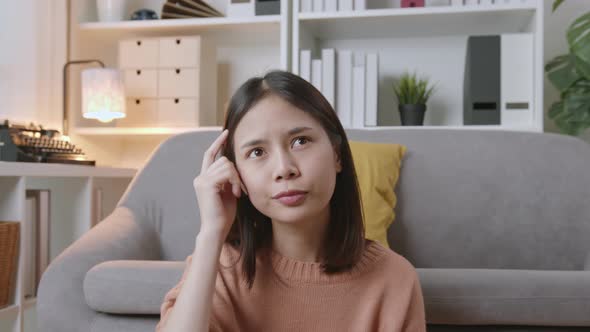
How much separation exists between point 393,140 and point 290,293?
3.15 ft

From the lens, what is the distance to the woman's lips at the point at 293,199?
0.85 meters

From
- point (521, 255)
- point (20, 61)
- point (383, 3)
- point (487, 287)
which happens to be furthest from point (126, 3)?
point (487, 287)

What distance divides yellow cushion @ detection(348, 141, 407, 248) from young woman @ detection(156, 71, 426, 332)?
0.55 meters

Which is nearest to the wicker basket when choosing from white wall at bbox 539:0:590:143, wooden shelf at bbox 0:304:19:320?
wooden shelf at bbox 0:304:19:320

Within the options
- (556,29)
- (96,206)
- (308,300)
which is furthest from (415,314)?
(556,29)

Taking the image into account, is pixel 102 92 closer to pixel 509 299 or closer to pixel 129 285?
pixel 129 285

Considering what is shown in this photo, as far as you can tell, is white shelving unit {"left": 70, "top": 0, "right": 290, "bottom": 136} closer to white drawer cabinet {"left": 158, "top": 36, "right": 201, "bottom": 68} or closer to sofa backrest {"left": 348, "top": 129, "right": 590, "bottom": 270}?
white drawer cabinet {"left": 158, "top": 36, "right": 201, "bottom": 68}

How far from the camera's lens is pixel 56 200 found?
230 cm

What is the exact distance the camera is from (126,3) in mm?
2828

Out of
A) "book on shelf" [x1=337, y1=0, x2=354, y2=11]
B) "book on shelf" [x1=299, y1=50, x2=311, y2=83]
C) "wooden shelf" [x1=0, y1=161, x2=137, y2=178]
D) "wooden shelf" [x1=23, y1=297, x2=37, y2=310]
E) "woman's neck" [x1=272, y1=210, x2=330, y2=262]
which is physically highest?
"book on shelf" [x1=337, y1=0, x2=354, y2=11]

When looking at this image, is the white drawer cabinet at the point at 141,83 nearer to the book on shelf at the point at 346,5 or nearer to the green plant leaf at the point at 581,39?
the book on shelf at the point at 346,5

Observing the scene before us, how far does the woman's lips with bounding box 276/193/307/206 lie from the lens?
853 mm

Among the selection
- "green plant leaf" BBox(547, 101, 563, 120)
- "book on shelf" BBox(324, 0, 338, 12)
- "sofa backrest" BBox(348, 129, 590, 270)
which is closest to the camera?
"sofa backrest" BBox(348, 129, 590, 270)

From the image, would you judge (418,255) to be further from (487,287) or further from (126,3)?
(126,3)
